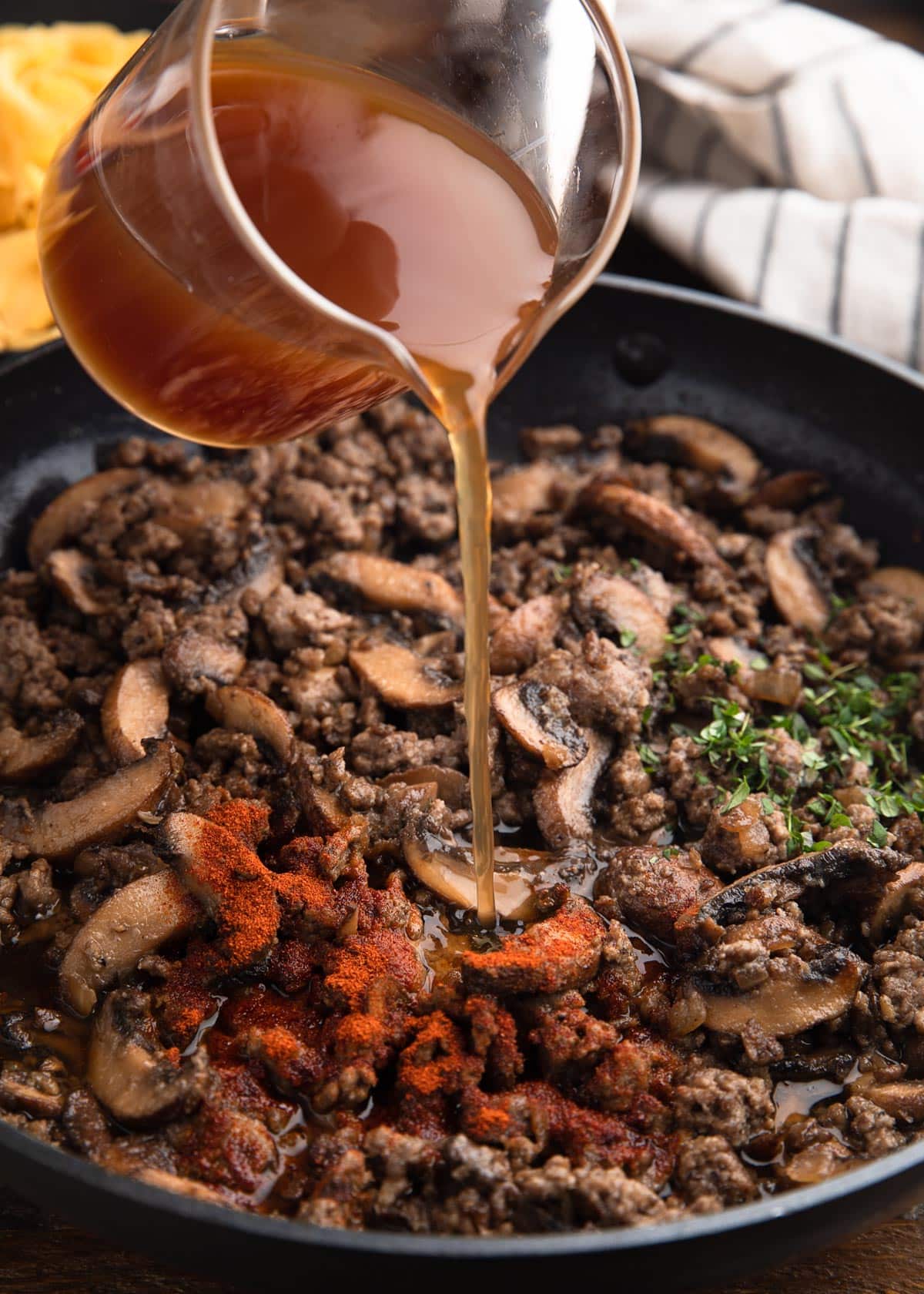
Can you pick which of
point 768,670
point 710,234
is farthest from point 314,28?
point 710,234

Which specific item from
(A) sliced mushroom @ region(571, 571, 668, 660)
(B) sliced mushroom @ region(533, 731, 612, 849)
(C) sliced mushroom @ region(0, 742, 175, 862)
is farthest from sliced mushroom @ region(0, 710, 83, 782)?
(A) sliced mushroom @ region(571, 571, 668, 660)

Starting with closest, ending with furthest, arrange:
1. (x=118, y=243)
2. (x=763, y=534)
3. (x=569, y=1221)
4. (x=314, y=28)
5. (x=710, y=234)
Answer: (x=569, y=1221)
(x=118, y=243)
(x=314, y=28)
(x=763, y=534)
(x=710, y=234)

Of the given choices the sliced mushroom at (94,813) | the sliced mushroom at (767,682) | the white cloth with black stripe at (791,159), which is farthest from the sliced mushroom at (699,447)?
the sliced mushroom at (94,813)

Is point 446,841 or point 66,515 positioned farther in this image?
point 66,515

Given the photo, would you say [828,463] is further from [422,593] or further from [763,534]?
A: [422,593]

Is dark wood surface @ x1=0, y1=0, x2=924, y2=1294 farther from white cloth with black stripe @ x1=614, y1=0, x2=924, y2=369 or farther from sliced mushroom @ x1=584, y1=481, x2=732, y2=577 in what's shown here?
white cloth with black stripe @ x1=614, y1=0, x2=924, y2=369

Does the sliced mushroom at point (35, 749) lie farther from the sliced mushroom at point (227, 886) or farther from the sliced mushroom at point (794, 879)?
the sliced mushroom at point (794, 879)

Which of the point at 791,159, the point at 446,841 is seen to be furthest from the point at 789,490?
the point at 446,841

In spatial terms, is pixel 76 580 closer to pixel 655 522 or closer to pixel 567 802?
pixel 567 802
